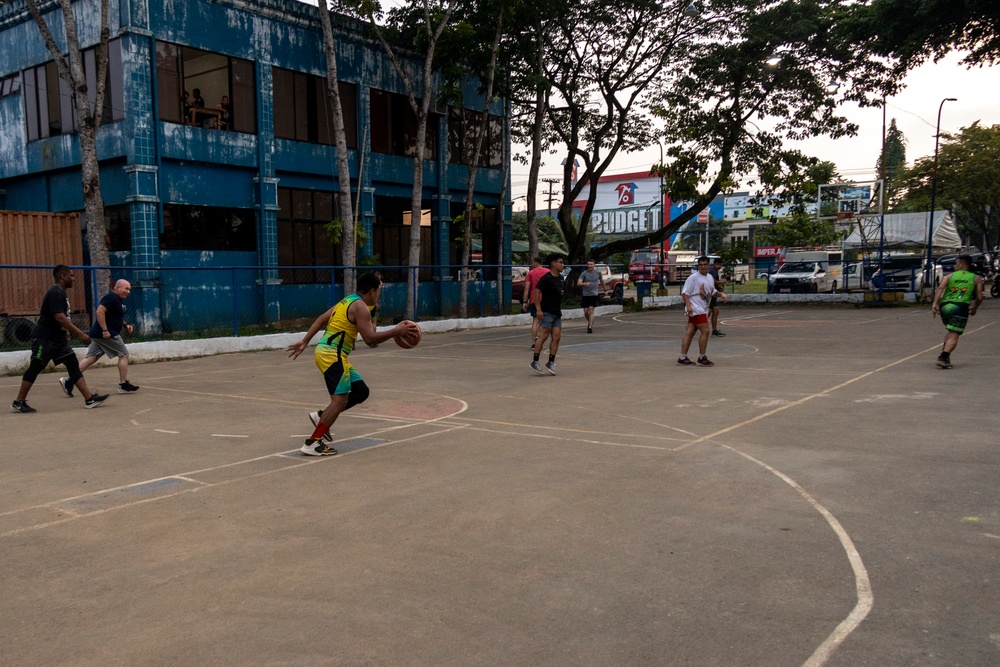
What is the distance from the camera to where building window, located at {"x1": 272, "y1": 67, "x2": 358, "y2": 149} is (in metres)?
23.4

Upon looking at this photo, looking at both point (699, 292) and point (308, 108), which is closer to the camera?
point (699, 292)

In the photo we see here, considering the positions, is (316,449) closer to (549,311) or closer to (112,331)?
(112,331)

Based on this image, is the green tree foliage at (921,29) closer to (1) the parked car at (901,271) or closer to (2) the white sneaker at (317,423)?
(1) the parked car at (901,271)

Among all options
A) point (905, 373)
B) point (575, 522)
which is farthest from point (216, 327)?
point (575, 522)

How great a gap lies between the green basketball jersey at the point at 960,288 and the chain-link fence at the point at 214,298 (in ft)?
37.8

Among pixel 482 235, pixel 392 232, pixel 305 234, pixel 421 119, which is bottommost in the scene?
pixel 305 234

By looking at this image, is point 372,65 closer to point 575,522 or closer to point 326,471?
point 326,471

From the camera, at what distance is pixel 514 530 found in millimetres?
5352

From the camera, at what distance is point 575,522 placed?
5.51 m

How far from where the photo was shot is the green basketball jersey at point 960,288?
13.0 m

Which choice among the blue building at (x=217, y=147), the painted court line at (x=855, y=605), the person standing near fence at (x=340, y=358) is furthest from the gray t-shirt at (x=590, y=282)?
the painted court line at (x=855, y=605)

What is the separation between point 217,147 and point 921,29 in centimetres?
2234

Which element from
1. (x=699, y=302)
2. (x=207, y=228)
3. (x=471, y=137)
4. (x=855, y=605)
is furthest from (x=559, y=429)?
(x=471, y=137)

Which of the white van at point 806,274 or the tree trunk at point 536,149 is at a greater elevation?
the tree trunk at point 536,149
